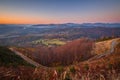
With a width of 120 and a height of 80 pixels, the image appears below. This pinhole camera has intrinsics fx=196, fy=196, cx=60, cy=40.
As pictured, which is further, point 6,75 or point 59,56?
point 59,56

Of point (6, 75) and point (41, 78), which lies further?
point (41, 78)

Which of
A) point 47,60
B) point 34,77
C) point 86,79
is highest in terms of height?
point 86,79

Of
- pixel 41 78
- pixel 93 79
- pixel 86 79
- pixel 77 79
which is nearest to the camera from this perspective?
pixel 86 79

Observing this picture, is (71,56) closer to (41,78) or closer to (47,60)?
(47,60)

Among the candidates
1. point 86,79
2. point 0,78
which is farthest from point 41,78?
point 86,79

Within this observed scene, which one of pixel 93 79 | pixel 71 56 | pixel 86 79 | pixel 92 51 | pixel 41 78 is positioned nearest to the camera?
pixel 86 79

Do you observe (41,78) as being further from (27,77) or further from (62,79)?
(62,79)

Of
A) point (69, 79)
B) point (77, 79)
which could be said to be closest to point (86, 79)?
point (77, 79)

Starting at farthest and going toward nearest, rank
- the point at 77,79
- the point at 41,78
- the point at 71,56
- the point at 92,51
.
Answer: the point at 71,56 → the point at 92,51 → the point at 41,78 → the point at 77,79

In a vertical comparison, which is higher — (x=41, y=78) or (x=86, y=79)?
(x=86, y=79)
